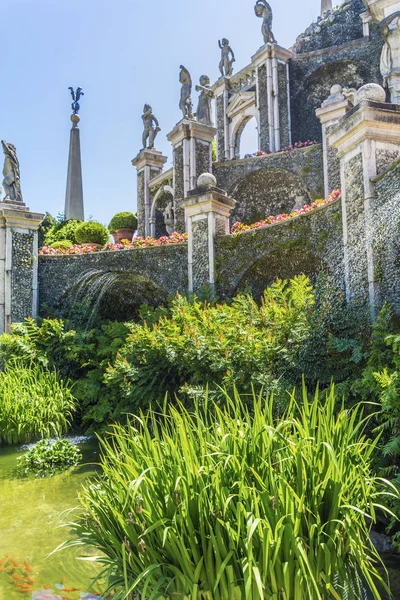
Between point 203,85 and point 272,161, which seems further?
point 203,85

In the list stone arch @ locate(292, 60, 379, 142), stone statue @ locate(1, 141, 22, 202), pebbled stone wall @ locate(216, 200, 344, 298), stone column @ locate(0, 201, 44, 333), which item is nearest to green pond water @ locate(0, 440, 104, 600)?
pebbled stone wall @ locate(216, 200, 344, 298)

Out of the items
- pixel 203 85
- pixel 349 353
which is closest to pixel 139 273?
pixel 349 353

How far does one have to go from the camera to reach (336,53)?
19172 mm

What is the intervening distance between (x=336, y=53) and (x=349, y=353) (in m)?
16.7

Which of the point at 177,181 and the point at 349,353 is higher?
the point at 177,181

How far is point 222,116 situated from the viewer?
21297 mm

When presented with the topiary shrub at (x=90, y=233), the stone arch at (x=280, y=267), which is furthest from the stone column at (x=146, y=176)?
the stone arch at (x=280, y=267)

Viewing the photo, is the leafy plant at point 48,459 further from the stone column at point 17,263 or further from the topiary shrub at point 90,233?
the topiary shrub at point 90,233

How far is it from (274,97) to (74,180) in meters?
12.9

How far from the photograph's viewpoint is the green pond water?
11.3 feet

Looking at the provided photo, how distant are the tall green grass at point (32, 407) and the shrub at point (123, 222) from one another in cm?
1075

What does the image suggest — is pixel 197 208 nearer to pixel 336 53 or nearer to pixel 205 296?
pixel 205 296

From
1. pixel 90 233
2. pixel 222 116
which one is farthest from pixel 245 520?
pixel 222 116

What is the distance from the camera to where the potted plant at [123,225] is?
18.7 metres
